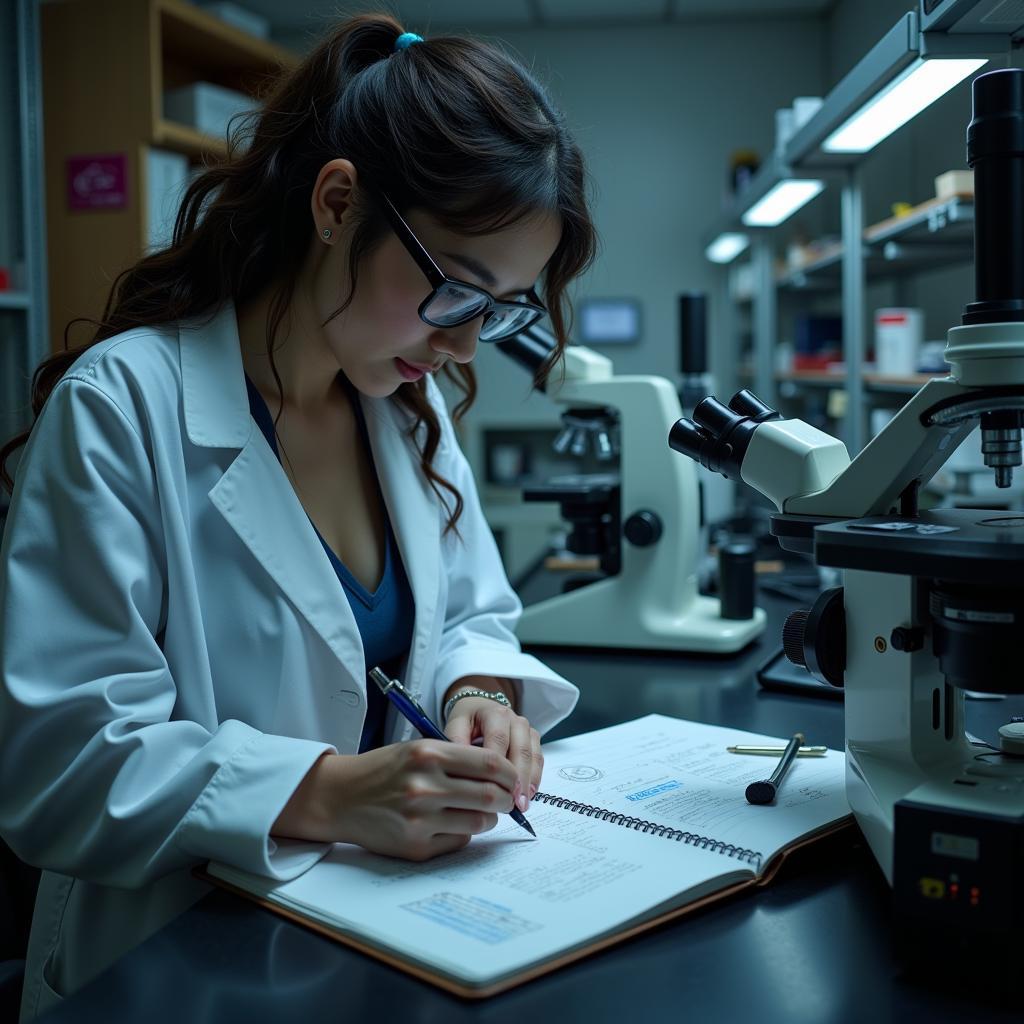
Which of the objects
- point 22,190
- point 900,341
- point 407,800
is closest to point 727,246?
point 900,341

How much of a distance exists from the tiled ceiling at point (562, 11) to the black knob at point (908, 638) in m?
4.42

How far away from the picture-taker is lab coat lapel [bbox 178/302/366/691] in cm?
97

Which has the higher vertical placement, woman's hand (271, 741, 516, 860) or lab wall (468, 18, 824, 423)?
lab wall (468, 18, 824, 423)

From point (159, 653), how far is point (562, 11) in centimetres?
462

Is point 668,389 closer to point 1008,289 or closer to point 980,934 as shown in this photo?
point 1008,289

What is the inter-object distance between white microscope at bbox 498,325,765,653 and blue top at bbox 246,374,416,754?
1.86 ft

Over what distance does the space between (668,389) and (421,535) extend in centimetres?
67

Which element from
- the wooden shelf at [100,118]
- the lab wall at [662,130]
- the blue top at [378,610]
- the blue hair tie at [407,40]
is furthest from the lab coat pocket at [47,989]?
the lab wall at [662,130]

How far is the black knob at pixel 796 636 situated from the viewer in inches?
33.1

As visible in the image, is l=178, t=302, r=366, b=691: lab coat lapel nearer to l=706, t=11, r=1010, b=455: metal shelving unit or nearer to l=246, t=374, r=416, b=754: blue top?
l=246, t=374, r=416, b=754: blue top

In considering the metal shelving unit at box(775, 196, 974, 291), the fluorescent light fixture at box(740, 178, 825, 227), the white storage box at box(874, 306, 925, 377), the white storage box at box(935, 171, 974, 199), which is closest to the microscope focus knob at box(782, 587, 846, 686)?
the metal shelving unit at box(775, 196, 974, 291)

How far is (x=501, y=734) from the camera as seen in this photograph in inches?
37.6

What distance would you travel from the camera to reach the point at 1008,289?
2.40 feet

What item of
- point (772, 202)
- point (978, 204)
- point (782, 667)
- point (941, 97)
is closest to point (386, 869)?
point (978, 204)
